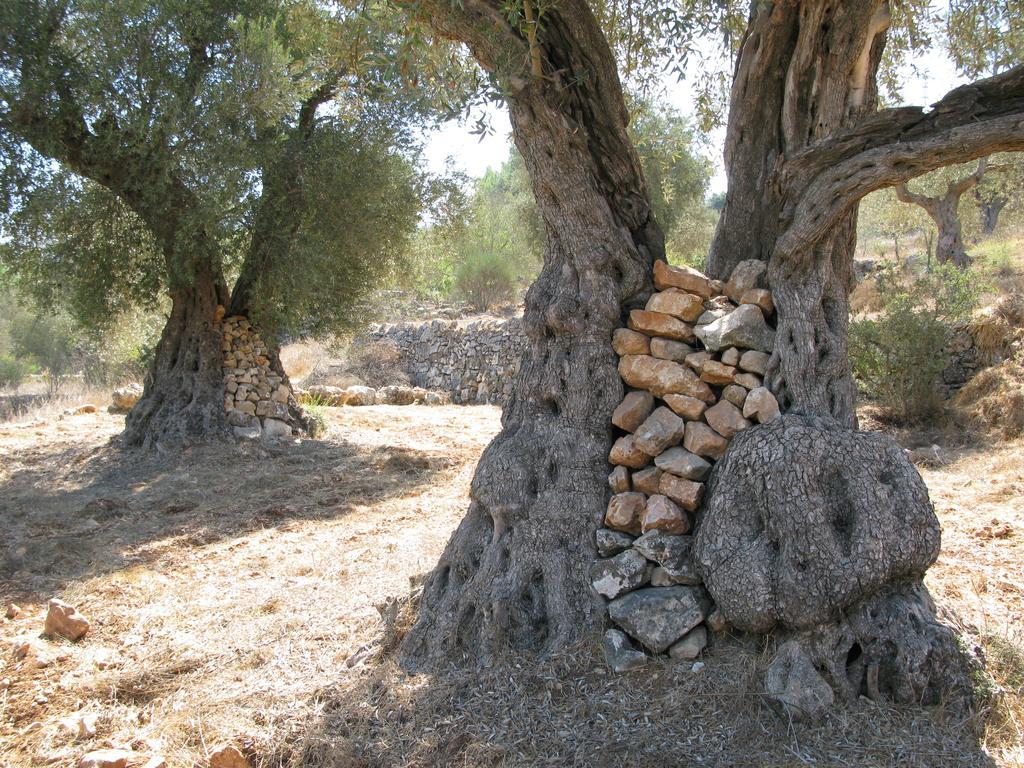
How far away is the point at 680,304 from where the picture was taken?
379 cm

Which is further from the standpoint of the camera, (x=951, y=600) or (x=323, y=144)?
(x=323, y=144)

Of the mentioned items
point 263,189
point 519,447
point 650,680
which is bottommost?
point 650,680

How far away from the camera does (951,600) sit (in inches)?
147

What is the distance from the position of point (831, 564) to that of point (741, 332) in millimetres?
1225

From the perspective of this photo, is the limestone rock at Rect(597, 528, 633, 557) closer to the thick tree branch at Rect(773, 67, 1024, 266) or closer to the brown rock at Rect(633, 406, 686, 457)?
the brown rock at Rect(633, 406, 686, 457)

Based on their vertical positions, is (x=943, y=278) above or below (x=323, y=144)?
below

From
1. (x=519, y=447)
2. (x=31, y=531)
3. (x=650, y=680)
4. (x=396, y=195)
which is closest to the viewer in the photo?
(x=650, y=680)

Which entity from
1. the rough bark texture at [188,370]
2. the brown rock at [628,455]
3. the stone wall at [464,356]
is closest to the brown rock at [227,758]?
the brown rock at [628,455]

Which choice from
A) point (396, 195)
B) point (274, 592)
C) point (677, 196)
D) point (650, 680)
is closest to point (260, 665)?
point (274, 592)

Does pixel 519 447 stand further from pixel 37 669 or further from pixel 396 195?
pixel 396 195

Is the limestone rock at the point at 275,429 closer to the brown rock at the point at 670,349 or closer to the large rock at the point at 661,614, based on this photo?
the brown rock at the point at 670,349

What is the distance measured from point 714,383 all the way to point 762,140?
1.55m

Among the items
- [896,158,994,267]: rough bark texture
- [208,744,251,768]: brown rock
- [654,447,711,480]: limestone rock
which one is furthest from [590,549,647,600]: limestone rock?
[896,158,994,267]: rough bark texture

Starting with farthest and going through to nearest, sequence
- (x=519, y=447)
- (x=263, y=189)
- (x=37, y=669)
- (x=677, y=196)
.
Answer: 1. (x=677, y=196)
2. (x=263, y=189)
3. (x=519, y=447)
4. (x=37, y=669)
